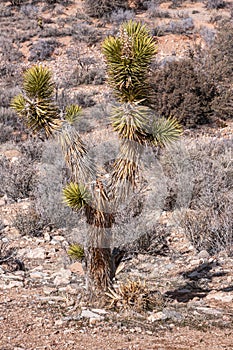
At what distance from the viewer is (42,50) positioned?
21516 mm

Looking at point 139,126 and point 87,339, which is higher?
point 139,126

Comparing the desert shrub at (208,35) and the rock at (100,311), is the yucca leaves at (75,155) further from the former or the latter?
the desert shrub at (208,35)

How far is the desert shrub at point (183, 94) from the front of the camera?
1361cm

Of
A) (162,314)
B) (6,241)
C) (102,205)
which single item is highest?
(102,205)

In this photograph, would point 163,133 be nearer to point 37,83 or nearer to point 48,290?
point 37,83

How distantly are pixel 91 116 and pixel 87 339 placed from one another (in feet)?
36.1

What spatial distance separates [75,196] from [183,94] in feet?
32.5

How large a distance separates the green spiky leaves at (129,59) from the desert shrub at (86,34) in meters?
18.4

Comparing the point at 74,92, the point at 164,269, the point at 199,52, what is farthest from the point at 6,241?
the point at 199,52

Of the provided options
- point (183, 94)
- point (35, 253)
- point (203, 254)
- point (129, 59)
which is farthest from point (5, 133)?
point (129, 59)

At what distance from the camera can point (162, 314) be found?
4.79 metres

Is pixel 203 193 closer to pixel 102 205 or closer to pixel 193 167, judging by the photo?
pixel 193 167

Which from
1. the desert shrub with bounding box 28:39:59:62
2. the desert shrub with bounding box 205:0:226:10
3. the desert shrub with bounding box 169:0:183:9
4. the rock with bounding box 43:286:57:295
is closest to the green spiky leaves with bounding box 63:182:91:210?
the rock with bounding box 43:286:57:295

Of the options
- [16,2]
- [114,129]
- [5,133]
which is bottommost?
[5,133]
